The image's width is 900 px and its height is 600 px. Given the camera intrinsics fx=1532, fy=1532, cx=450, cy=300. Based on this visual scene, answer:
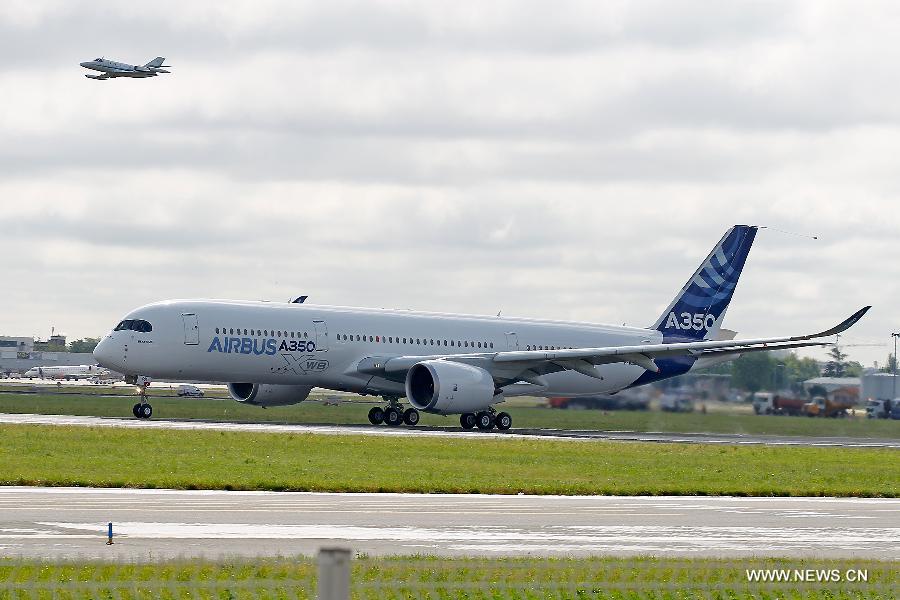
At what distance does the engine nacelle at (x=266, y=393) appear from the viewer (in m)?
59.3

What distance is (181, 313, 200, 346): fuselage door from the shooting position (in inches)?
2085

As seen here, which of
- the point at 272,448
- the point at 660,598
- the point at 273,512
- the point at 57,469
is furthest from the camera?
the point at 272,448

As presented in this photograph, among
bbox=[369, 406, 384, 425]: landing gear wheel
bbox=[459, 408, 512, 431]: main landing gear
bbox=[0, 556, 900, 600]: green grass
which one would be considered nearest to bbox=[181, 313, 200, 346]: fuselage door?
bbox=[369, 406, 384, 425]: landing gear wheel

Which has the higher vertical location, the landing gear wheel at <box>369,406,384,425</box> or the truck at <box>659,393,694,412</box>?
the truck at <box>659,393,694,412</box>

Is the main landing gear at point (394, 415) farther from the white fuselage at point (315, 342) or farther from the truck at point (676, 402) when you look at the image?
the truck at point (676, 402)

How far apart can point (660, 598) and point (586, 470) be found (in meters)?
19.8

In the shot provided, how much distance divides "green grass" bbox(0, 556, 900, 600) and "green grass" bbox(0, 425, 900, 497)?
38.4 feet

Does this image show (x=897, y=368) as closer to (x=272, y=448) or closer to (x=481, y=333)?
(x=481, y=333)

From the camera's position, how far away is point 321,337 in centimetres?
5588

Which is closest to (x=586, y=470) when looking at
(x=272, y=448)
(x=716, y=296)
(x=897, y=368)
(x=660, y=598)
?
(x=272, y=448)

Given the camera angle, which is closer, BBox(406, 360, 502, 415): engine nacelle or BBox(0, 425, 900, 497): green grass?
BBox(0, 425, 900, 497): green grass

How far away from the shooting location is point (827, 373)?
68.7 meters

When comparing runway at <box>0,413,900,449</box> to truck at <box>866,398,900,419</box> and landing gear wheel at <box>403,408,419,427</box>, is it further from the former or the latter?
truck at <box>866,398,900,419</box>

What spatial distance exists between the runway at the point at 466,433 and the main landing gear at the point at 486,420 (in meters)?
0.63
